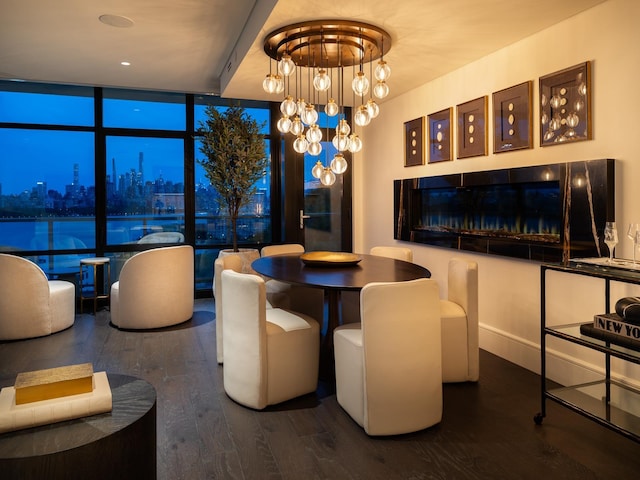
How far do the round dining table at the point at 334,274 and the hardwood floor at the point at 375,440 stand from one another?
632 millimetres

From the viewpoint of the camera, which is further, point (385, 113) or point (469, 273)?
point (385, 113)

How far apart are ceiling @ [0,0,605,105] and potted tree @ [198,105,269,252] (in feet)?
1.32

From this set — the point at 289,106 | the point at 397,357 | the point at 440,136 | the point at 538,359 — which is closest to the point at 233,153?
the point at 289,106

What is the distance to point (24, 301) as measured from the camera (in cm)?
432

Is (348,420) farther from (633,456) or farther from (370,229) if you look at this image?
(370,229)

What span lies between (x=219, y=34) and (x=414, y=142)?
228 cm

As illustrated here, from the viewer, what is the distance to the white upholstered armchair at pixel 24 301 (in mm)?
4266

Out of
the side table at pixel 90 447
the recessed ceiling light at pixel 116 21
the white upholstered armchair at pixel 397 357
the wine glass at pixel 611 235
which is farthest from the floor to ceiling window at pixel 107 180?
the side table at pixel 90 447

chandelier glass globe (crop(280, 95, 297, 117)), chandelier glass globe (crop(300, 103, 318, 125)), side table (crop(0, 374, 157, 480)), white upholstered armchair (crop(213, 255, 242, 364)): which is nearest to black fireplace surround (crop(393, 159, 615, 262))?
chandelier glass globe (crop(300, 103, 318, 125))

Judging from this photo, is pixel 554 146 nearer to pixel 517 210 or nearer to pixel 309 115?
pixel 517 210

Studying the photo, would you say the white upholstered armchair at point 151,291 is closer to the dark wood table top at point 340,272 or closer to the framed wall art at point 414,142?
the dark wood table top at point 340,272

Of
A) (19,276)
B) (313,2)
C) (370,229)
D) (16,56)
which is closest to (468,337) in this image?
(313,2)

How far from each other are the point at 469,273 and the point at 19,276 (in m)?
4.01

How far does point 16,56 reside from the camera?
448 cm
